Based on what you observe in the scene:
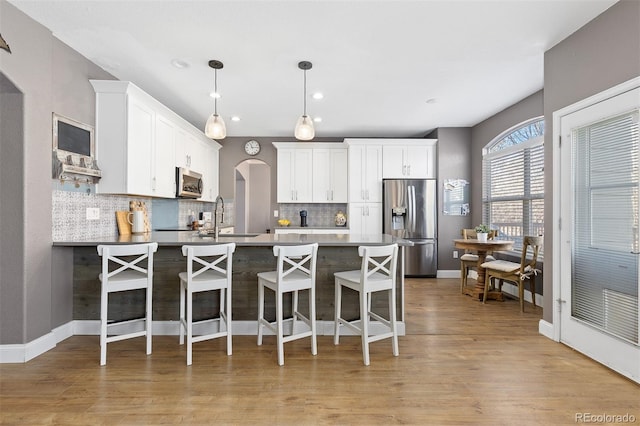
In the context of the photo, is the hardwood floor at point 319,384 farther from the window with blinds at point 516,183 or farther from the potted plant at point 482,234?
the window with blinds at point 516,183

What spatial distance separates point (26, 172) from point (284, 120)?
346 centimetres

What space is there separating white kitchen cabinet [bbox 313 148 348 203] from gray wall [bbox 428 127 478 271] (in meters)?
1.75

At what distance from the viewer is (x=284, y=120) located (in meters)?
5.28

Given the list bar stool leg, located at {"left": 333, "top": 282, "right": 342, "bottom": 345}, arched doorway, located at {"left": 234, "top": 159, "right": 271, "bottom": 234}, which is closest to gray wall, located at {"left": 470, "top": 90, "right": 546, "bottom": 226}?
bar stool leg, located at {"left": 333, "top": 282, "right": 342, "bottom": 345}

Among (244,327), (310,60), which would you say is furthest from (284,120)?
(244,327)

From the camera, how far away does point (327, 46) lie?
9.57 ft

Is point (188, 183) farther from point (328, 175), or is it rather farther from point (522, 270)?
point (522, 270)

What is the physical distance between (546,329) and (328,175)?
4.10 metres

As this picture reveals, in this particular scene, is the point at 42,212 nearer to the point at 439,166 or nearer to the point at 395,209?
the point at 395,209

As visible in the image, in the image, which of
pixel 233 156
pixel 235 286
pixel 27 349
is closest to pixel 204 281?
pixel 235 286

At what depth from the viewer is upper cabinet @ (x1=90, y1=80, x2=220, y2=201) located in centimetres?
329

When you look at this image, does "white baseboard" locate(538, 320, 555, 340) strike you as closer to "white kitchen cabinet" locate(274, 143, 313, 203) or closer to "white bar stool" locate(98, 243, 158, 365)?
"white bar stool" locate(98, 243, 158, 365)

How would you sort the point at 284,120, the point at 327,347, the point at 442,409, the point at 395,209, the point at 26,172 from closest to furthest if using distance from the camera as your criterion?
1. the point at 442,409
2. the point at 26,172
3. the point at 327,347
4. the point at 284,120
5. the point at 395,209

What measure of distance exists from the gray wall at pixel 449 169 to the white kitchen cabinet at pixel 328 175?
1.75 m
